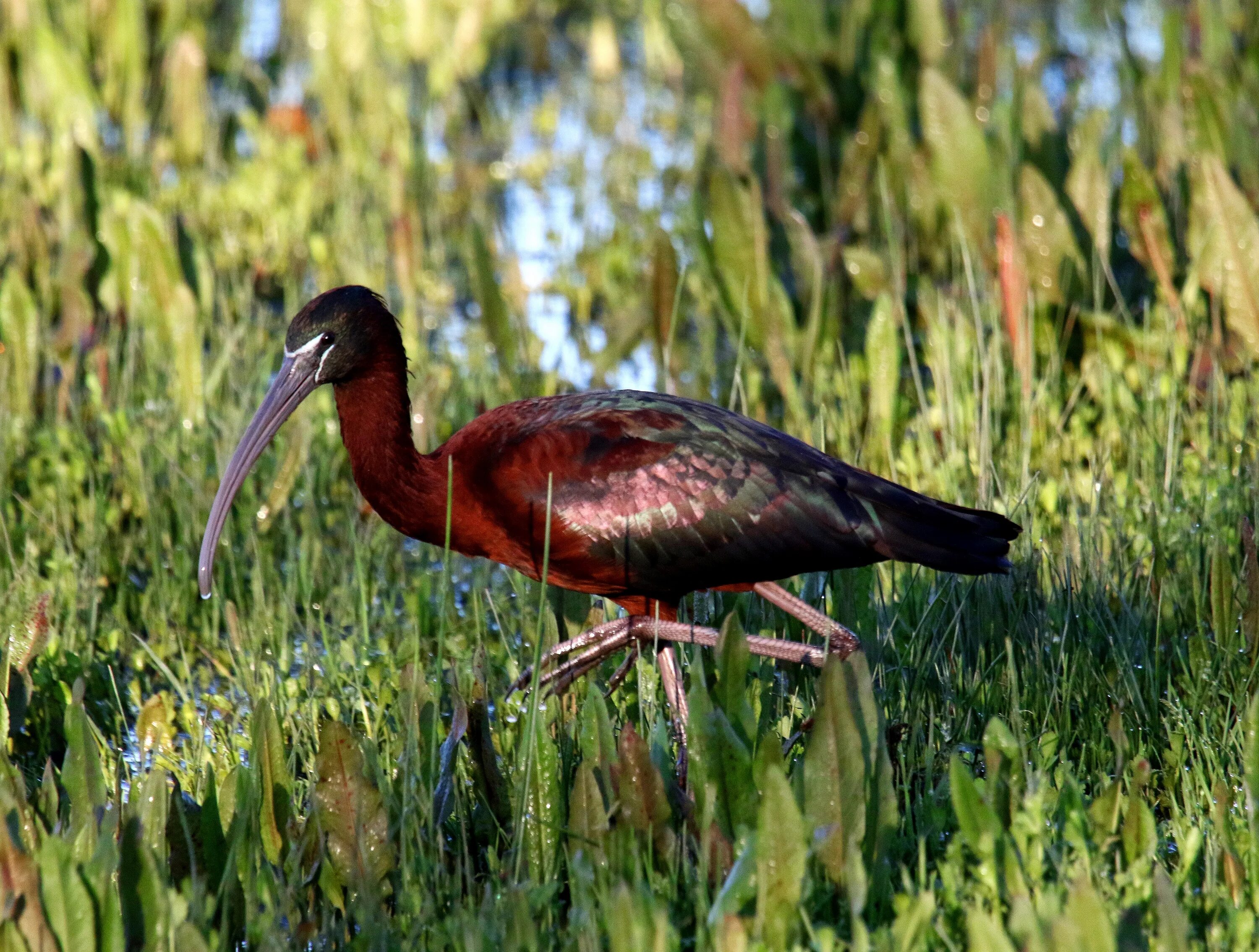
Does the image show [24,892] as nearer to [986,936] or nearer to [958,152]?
[986,936]

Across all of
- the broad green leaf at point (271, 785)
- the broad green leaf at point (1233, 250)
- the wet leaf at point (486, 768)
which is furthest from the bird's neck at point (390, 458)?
the broad green leaf at point (1233, 250)

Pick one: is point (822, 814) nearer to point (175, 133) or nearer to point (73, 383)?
point (73, 383)

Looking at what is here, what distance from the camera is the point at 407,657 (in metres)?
3.78

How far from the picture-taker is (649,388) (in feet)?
19.1

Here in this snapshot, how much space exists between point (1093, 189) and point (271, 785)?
3696 millimetres

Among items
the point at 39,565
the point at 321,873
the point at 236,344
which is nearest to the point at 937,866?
the point at 321,873

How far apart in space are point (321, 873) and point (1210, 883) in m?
1.51

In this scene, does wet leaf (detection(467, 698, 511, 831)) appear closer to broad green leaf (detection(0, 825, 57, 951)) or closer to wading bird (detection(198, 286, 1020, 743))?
wading bird (detection(198, 286, 1020, 743))

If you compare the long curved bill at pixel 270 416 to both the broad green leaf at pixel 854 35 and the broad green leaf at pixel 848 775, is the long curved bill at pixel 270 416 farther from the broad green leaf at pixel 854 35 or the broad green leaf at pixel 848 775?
the broad green leaf at pixel 854 35

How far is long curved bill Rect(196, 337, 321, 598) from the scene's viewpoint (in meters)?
3.67

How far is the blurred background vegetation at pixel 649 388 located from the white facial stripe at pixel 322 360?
526 millimetres

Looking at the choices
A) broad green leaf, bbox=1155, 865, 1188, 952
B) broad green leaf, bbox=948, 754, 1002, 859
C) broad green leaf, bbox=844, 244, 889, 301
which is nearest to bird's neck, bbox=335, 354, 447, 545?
broad green leaf, bbox=948, 754, 1002, 859

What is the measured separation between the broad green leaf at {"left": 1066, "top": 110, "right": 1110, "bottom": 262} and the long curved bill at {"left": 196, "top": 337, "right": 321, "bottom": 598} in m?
2.87

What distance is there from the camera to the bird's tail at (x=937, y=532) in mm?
3430
